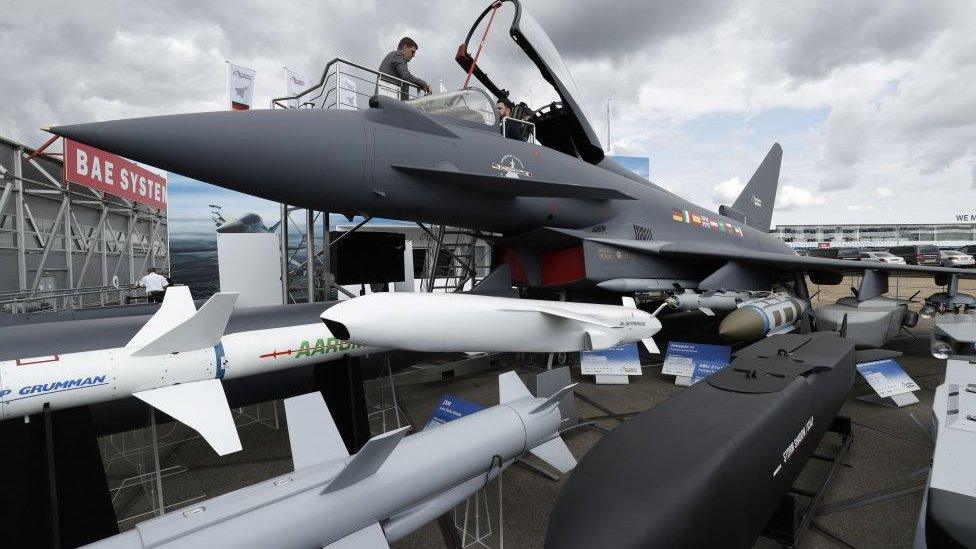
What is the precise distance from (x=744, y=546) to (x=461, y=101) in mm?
5038

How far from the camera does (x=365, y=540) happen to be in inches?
96.3

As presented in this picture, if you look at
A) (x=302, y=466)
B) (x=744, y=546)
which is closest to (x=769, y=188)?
(x=744, y=546)

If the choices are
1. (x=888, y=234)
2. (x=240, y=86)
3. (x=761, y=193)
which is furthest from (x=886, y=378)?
(x=888, y=234)

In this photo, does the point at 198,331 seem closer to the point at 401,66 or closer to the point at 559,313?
the point at 559,313

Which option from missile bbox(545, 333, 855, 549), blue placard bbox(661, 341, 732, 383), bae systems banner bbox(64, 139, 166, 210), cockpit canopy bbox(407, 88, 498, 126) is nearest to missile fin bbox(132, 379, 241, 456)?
missile bbox(545, 333, 855, 549)

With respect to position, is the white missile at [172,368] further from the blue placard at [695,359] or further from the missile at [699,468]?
the blue placard at [695,359]

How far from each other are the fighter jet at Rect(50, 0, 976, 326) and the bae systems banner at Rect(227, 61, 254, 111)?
5138 mm

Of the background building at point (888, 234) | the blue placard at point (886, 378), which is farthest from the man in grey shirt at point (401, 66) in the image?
the background building at point (888, 234)

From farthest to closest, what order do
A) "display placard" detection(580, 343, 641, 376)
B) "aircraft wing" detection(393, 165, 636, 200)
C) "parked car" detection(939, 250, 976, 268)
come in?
"parked car" detection(939, 250, 976, 268) → "display placard" detection(580, 343, 641, 376) → "aircraft wing" detection(393, 165, 636, 200)

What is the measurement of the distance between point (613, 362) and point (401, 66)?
5559 mm

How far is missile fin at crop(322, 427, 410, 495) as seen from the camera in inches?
91.4

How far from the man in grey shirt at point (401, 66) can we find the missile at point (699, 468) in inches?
241

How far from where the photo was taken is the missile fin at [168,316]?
3.30 metres

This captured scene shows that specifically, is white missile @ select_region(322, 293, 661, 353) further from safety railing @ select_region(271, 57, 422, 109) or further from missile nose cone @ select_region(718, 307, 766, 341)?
safety railing @ select_region(271, 57, 422, 109)
